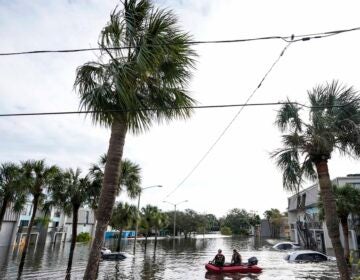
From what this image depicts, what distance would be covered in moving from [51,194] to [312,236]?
1704 inches

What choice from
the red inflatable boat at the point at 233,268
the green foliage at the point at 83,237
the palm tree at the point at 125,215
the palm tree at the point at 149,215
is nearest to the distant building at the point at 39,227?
the green foliage at the point at 83,237

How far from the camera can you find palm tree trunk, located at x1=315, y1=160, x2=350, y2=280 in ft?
34.2

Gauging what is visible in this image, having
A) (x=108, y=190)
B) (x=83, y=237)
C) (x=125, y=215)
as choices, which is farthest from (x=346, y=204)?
(x=83, y=237)

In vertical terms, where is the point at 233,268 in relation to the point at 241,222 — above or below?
below

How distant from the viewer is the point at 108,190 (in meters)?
8.13

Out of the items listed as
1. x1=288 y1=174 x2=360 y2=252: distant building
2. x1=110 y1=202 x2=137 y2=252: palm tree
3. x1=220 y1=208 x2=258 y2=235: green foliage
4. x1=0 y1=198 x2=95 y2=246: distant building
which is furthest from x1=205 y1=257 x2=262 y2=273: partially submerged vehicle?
x1=220 y1=208 x2=258 y2=235: green foliage

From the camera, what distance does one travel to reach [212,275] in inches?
838

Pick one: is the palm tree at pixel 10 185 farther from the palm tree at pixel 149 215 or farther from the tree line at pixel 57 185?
the palm tree at pixel 149 215

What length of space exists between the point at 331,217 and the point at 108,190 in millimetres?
7902

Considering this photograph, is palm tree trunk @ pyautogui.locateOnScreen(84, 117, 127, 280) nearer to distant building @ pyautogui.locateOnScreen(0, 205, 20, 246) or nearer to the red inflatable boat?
the red inflatable boat

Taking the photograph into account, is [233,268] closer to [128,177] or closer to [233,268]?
[233,268]

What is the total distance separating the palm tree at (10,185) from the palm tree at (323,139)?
17084mm

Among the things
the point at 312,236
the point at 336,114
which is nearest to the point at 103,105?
the point at 336,114

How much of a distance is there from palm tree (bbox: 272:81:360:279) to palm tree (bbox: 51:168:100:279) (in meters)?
14.2
